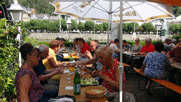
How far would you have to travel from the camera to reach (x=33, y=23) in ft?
150

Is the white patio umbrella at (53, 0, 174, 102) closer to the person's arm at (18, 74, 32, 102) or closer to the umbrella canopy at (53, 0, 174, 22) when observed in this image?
the umbrella canopy at (53, 0, 174, 22)

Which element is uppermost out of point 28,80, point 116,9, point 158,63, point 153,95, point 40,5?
point 40,5

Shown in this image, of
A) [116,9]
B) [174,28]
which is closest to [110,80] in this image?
[116,9]

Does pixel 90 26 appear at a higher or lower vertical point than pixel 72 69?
higher

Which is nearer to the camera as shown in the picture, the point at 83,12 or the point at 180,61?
the point at 180,61

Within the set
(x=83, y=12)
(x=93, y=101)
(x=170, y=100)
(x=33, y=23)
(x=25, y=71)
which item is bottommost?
(x=170, y=100)

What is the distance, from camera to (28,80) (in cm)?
172

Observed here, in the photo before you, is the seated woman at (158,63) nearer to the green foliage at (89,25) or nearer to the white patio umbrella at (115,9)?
the white patio umbrella at (115,9)

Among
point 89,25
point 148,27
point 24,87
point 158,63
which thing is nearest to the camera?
point 24,87

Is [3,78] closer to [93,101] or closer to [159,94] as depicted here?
[93,101]

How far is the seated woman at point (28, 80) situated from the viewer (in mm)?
1653

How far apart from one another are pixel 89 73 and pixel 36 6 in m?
94.8

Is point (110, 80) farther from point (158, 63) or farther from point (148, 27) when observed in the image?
point (148, 27)

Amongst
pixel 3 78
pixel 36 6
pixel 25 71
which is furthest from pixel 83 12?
pixel 36 6
